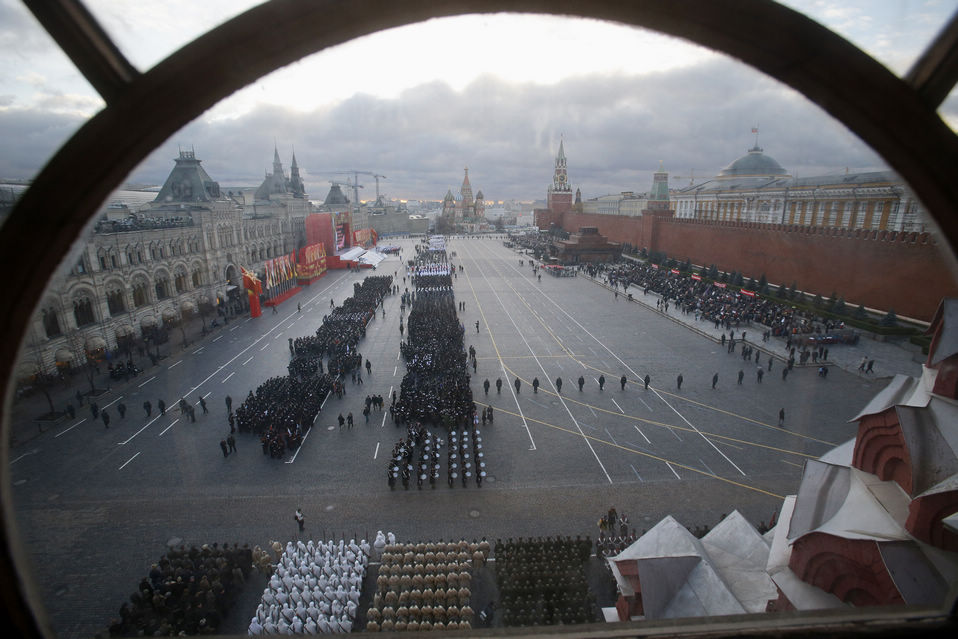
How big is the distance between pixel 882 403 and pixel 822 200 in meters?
42.8

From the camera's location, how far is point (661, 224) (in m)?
50.3

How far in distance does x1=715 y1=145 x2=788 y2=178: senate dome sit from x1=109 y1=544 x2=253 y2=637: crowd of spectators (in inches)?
3161

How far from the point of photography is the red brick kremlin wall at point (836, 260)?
2292 cm

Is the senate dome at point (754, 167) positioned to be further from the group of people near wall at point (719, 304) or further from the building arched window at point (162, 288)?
the building arched window at point (162, 288)

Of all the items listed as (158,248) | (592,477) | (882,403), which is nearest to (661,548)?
(882,403)

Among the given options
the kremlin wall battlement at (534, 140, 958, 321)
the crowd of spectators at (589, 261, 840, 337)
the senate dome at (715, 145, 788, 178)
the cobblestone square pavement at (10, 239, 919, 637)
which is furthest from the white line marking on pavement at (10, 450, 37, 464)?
the senate dome at (715, 145, 788, 178)

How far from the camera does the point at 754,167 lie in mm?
73938

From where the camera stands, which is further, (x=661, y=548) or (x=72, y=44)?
(x=661, y=548)

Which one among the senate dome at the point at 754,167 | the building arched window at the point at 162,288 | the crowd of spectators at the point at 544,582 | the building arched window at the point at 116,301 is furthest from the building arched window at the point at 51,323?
the senate dome at the point at 754,167

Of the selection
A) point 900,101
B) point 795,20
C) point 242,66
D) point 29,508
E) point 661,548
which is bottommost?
point 29,508

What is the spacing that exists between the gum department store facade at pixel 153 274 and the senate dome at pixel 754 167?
67.7 metres

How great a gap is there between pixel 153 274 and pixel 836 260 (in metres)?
38.1

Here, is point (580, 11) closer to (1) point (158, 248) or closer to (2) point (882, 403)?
(2) point (882, 403)

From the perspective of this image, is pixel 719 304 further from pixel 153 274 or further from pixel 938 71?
pixel 153 274
